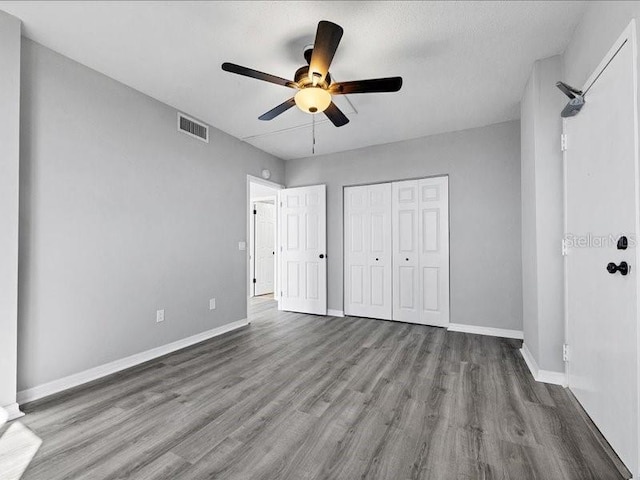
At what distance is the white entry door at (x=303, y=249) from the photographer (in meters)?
4.86

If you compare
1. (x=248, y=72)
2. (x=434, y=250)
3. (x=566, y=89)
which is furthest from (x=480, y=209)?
(x=248, y=72)

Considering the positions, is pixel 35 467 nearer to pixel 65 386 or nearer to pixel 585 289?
pixel 65 386

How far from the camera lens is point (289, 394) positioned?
2254 millimetres

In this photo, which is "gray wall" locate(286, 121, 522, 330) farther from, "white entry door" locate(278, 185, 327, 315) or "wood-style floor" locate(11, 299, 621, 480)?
"white entry door" locate(278, 185, 327, 315)

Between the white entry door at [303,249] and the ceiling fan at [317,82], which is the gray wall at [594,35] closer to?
the ceiling fan at [317,82]

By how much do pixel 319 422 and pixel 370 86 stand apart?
89.3 inches

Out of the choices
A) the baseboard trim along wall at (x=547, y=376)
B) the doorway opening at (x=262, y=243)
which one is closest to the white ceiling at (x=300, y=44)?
the baseboard trim along wall at (x=547, y=376)

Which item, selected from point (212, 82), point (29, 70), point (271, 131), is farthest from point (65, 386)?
point (271, 131)

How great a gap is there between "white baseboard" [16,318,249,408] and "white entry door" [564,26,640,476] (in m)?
3.53

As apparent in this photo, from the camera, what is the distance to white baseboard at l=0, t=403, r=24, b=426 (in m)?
1.92

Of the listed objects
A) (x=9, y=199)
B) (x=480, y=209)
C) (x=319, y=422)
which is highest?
(x=480, y=209)

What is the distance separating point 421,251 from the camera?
4.19m

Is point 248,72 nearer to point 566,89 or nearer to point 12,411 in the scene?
point 566,89

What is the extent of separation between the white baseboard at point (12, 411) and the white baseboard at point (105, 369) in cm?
19
